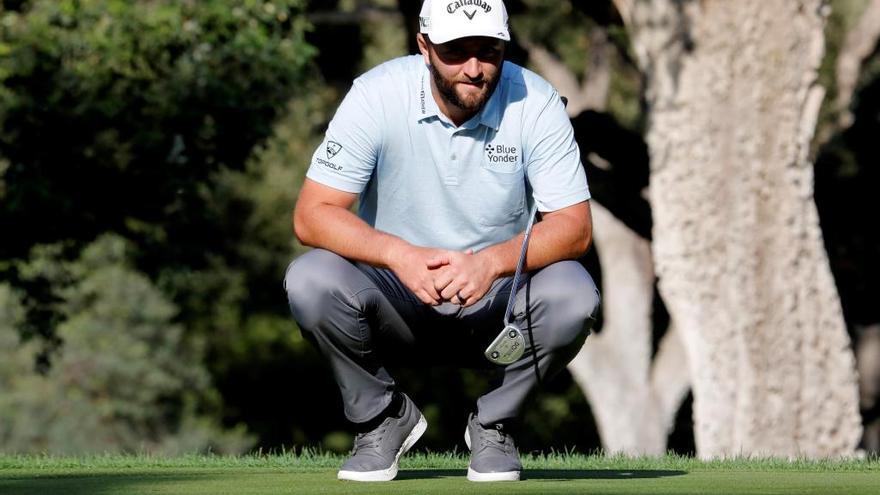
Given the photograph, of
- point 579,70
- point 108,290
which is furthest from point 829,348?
point 108,290

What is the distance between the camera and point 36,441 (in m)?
35.8

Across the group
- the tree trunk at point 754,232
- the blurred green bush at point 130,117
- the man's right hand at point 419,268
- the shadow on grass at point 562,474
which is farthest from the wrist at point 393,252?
the blurred green bush at point 130,117

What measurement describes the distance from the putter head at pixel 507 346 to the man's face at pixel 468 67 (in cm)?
83

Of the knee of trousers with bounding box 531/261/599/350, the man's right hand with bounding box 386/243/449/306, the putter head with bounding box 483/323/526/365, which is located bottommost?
the putter head with bounding box 483/323/526/365

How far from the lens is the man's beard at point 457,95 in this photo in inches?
237

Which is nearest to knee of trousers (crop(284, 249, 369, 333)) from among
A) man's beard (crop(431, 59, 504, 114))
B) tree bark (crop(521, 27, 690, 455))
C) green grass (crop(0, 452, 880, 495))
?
green grass (crop(0, 452, 880, 495))

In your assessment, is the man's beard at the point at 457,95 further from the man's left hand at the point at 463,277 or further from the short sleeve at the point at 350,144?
the man's left hand at the point at 463,277

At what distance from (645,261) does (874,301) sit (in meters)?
3.38

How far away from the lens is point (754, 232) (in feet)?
46.2

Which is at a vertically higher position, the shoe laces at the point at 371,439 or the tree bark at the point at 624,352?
the shoe laces at the point at 371,439

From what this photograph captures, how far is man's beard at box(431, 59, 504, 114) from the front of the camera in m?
6.03

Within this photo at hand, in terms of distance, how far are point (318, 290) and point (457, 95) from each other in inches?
32.8

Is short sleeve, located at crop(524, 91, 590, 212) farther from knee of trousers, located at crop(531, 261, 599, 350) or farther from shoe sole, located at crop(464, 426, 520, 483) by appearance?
shoe sole, located at crop(464, 426, 520, 483)

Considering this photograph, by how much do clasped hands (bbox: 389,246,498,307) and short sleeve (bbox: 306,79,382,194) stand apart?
45cm
